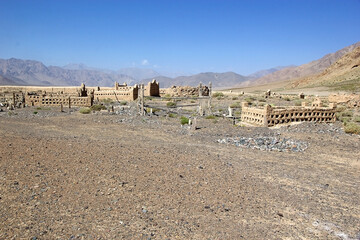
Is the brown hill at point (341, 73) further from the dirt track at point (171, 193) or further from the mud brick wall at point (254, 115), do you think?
the dirt track at point (171, 193)

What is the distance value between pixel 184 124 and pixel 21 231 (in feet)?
45.2

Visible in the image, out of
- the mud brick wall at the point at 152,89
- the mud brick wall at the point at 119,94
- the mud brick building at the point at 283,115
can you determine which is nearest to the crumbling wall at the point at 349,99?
the mud brick building at the point at 283,115

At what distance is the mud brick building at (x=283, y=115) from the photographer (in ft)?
50.4

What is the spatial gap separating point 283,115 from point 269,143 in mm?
4873

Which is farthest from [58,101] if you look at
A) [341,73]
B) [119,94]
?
[341,73]

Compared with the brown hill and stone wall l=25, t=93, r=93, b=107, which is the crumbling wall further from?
the brown hill

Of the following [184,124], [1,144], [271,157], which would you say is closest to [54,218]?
[1,144]

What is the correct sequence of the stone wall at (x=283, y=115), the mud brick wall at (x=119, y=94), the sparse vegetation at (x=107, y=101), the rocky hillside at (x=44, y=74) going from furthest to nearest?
1. the rocky hillside at (x=44, y=74)
2. the mud brick wall at (x=119, y=94)
3. the sparse vegetation at (x=107, y=101)
4. the stone wall at (x=283, y=115)

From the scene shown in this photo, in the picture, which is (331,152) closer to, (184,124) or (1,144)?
(184,124)

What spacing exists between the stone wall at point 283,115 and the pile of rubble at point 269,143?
2.74 meters

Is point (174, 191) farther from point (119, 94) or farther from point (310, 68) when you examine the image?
point (310, 68)

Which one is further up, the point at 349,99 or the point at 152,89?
the point at 152,89

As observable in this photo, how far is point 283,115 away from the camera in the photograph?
15961 millimetres

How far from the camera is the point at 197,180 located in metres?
6.98
